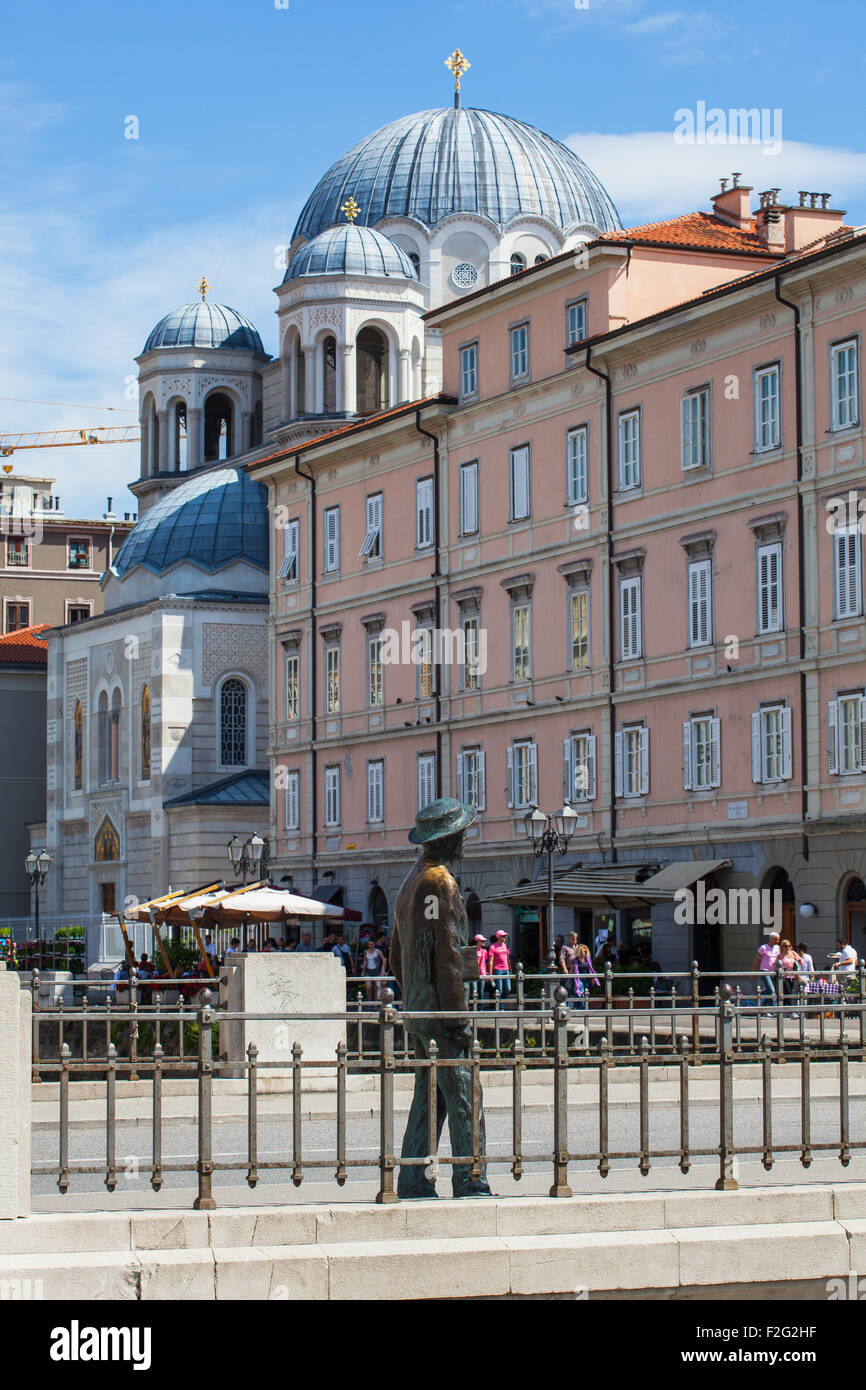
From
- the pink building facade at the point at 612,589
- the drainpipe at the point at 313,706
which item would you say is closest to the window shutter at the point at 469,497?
the pink building facade at the point at 612,589

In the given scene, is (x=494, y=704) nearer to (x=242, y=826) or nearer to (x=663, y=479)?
(x=663, y=479)

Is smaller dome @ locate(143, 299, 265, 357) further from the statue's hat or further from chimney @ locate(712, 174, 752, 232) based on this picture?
the statue's hat

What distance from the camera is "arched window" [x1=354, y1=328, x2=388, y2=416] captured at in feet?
242

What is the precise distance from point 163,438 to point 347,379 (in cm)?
1206

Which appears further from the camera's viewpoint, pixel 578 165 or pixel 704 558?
pixel 578 165

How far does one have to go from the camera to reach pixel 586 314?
159 ft

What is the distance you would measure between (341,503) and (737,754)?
18082 mm

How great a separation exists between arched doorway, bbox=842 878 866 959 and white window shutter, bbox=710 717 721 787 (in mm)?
3956

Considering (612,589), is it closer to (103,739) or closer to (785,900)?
(785,900)

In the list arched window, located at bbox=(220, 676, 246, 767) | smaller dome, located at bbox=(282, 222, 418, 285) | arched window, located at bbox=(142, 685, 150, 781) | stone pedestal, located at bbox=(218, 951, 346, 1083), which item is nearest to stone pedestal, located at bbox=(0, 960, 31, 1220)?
stone pedestal, located at bbox=(218, 951, 346, 1083)

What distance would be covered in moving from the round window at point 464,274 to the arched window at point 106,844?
19683 mm

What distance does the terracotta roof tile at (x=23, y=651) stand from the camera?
84500 mm

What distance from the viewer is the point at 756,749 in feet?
138
